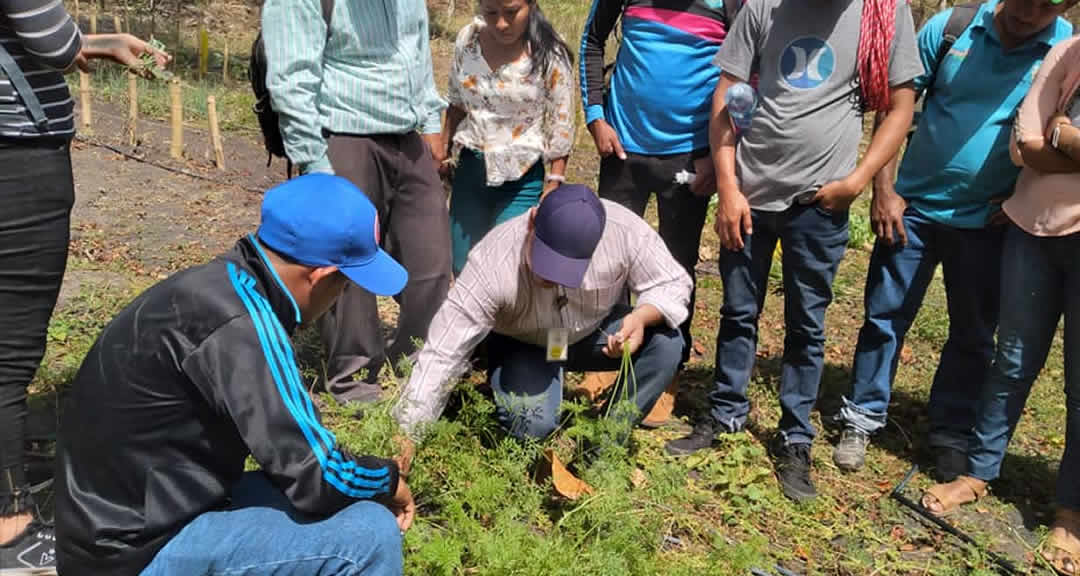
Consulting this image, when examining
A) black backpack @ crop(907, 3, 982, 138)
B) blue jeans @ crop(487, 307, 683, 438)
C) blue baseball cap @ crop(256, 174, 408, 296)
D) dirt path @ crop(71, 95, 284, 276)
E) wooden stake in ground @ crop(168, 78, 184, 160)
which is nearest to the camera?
blue baseball cap @ crop(256, 174, 408, 296)

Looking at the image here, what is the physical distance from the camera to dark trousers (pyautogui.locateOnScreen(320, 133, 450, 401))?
3.78 m

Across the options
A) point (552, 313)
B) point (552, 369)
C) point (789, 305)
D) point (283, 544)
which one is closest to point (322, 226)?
point (283, 544)

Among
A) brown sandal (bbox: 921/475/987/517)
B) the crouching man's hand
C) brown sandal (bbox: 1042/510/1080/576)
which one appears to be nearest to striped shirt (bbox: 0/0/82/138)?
the crouching man's hand

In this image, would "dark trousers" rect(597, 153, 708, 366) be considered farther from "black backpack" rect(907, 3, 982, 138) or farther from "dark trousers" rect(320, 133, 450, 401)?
"black backpack" rect(907, 3, 982, 138)

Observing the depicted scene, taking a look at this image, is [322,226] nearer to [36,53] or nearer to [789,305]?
[36,53]

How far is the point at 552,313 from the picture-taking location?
11.4 feet

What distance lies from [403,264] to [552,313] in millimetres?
812

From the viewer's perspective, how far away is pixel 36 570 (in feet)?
8.72

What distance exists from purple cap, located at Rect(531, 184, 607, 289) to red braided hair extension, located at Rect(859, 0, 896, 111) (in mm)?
1222

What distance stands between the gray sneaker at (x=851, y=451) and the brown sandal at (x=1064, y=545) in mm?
774

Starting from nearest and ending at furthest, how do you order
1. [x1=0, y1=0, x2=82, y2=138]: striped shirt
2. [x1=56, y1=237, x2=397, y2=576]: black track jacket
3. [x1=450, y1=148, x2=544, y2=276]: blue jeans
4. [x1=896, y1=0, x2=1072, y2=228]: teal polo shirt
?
[x1=56, y1=237, x2=397, y2=576]: black track jacket < [x1=0, y1=0, x2=82, y2=138]: striped shirt < [x1=896, y1=0, x2=1072, y2=228]: teal polo shirt < [x1=450, y1=148, x2=544, y2=276]: blue jeans

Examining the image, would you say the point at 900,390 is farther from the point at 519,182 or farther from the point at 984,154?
the point at 519,182

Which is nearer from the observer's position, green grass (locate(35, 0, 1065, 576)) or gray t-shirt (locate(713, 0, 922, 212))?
green grass (locate(35, 0, 1065, 576))

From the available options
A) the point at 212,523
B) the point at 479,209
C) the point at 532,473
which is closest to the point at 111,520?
the point at 212,523
